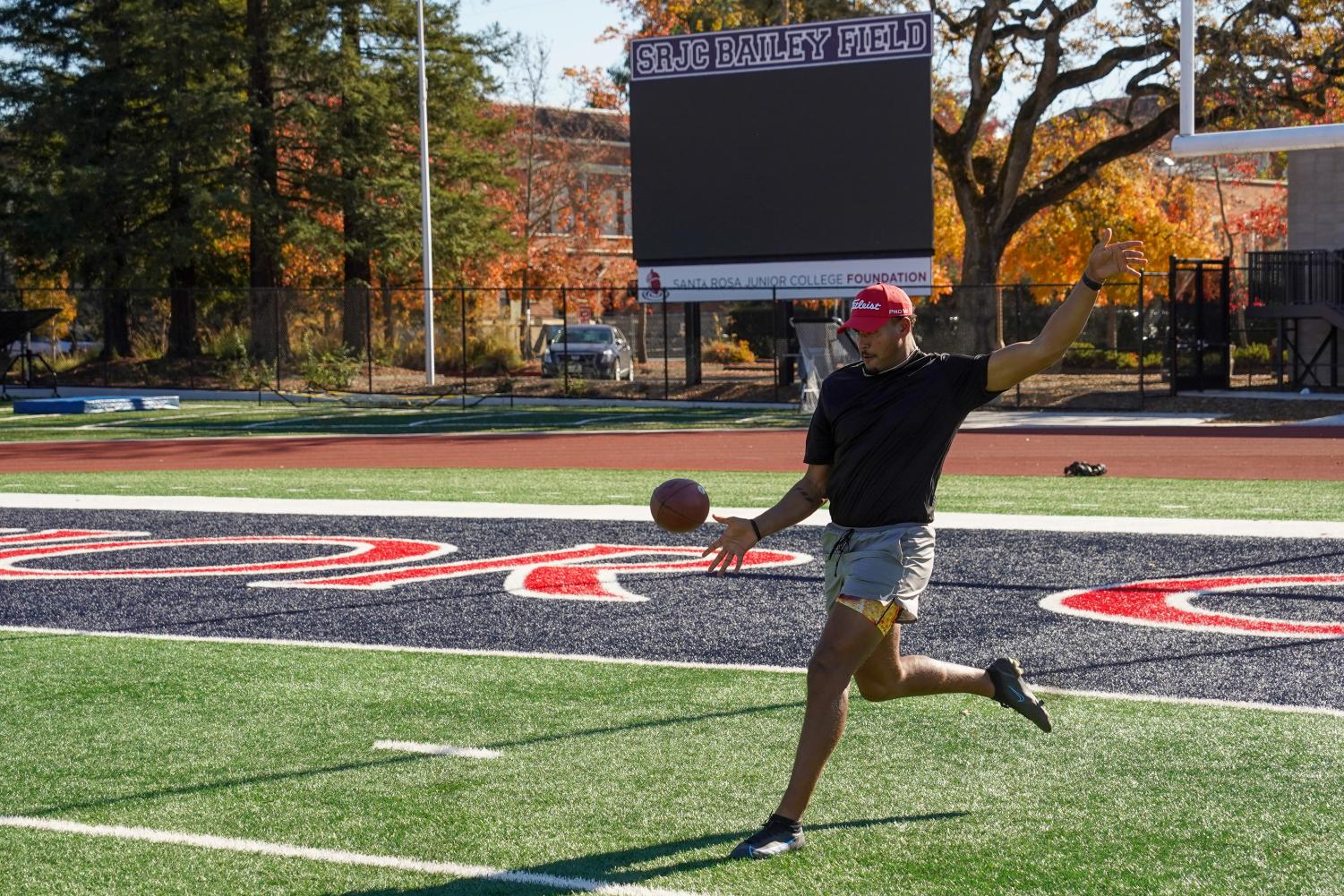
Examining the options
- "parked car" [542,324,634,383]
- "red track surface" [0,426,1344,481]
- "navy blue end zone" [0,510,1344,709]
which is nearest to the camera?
"navy blue end zone" [0,510,1344,709]

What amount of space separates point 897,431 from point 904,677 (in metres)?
0.97

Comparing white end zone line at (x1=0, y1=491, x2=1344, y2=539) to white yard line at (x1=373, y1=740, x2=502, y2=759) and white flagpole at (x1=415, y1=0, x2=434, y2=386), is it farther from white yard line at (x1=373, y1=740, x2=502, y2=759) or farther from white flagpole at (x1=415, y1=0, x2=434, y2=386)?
white flagpole at (x1=415, y1=0, x2=434, y2=386)

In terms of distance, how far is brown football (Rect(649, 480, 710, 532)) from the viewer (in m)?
6.02

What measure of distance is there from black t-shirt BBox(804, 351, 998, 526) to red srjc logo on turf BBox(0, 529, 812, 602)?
16.4 feet

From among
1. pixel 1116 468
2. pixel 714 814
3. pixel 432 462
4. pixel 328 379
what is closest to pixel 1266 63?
pixel 1116 468

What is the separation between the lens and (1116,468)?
18.7 metres

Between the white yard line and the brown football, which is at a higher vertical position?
the brown football

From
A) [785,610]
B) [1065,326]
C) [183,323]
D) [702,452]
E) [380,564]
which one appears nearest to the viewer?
[1065,326]

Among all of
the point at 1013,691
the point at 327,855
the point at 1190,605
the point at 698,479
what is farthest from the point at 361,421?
the point at 327,855

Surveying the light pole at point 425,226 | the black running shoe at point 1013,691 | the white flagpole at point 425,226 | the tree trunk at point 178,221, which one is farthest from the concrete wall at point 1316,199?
the black running shoe at point 1013,691

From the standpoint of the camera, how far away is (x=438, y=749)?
267 inches

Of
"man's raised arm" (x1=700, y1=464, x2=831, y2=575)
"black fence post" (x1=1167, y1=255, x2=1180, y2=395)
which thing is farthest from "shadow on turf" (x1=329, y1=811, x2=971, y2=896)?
"black fence post" (x1=1167, y1=255, x2=1180, y2=395)

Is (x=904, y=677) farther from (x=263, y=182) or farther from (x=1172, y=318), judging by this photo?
(x=263, y=182)

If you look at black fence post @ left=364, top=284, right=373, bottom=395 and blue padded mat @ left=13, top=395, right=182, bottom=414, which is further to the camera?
black fence post @ left=364, top=284, right=373, bottom=395
